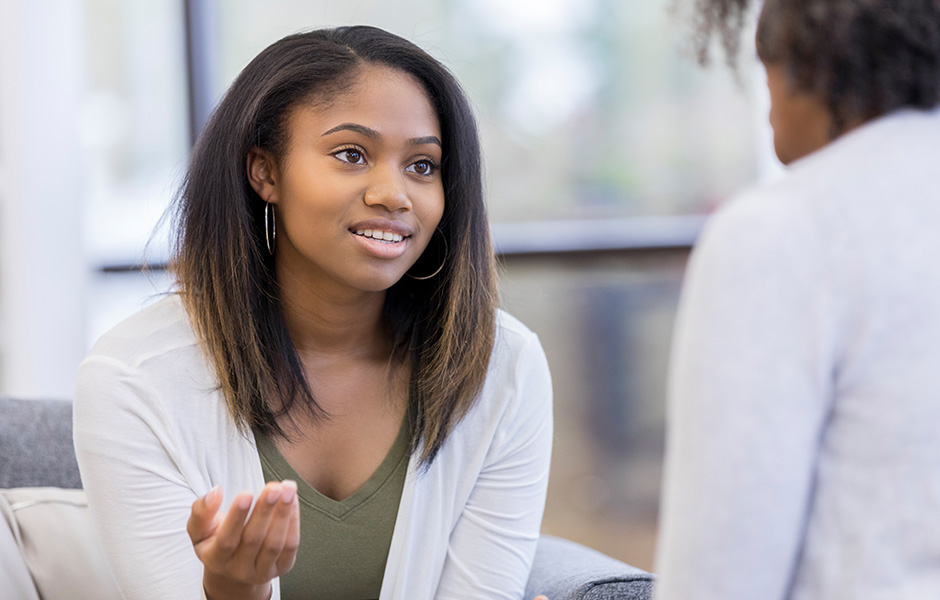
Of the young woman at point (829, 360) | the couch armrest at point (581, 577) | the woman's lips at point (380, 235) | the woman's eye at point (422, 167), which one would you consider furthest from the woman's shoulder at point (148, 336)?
the young woman at point (829, 360)

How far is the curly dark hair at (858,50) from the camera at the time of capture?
628 mm

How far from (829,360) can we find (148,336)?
896 millimetres

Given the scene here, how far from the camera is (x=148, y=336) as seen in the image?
1243mm

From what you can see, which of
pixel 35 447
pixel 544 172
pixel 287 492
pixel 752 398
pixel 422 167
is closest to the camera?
pixel 752 398

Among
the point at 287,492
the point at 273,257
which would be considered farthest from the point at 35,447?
the point at 287,492

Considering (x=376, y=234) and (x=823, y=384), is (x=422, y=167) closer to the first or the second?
(x=376, y=234)

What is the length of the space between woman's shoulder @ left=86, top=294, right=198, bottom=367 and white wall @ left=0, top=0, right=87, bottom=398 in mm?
1638

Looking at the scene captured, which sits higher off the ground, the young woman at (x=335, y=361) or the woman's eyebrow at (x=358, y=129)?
the woman's eyebrow at (x=358, y=129)

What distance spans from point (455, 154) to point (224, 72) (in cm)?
208

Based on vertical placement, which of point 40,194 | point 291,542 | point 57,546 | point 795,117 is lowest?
point 57,546

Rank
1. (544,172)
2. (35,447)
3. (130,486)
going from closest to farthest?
(130,486) → (35,447) → (544,172)

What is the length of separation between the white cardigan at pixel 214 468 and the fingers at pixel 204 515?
236 millimetres

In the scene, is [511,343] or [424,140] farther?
[511,343]

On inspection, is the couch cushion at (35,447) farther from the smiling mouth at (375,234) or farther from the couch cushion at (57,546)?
the smiling mouth at (375,234)
